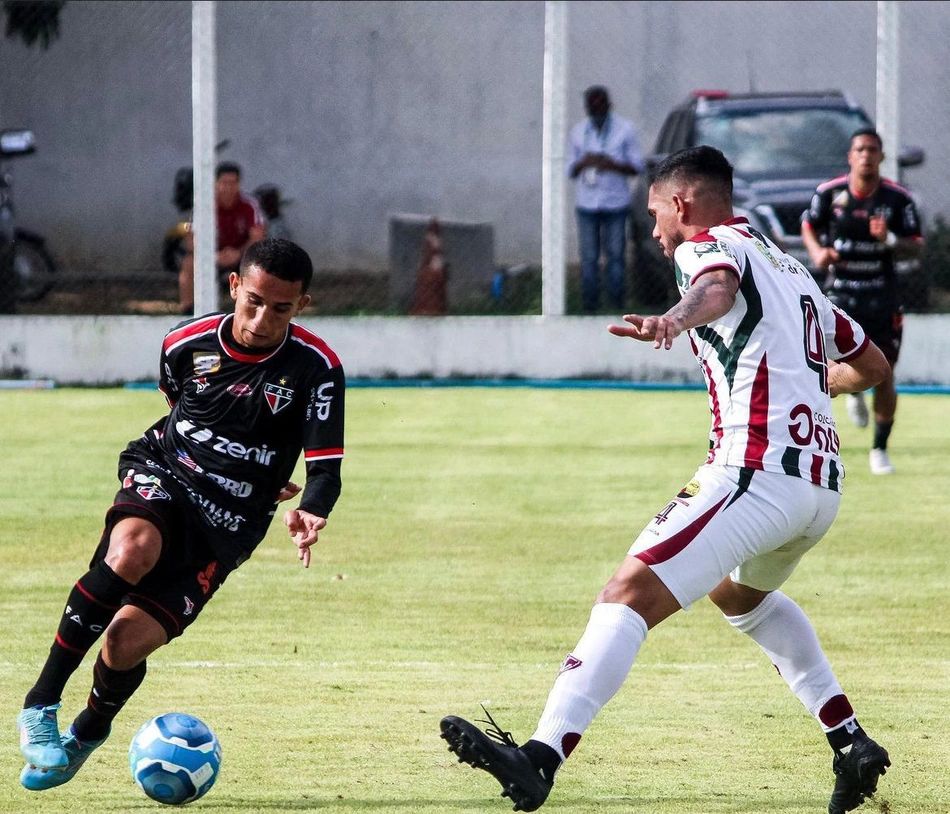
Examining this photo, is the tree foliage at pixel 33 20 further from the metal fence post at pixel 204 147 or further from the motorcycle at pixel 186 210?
the motorcycle at pixel 186 210

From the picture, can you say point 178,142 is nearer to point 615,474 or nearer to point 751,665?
point 615,474

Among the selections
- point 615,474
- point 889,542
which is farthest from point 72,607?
point 615,474

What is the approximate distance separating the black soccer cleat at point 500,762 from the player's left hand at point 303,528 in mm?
821

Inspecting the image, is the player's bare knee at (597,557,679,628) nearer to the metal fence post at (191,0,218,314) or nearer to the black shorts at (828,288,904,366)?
the black shorts at (828,288,904,366)

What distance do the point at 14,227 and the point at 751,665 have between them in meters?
12.4

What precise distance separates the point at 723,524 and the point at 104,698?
1.87 meters

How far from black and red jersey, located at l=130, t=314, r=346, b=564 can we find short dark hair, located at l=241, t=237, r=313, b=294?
0.22m

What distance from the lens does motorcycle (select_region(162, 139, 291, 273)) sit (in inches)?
677

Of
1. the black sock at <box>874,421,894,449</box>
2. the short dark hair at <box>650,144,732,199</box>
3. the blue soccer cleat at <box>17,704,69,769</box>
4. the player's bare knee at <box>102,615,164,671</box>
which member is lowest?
the black sock at <box>874,421,894,449</box>

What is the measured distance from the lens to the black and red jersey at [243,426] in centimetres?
516

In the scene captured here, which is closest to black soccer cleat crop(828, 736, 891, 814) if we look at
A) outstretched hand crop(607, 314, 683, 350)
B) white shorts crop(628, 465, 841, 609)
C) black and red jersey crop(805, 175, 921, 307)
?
white shorts crop(628, 465, 841, 609)

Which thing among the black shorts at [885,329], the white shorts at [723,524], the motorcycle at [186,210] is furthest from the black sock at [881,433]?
the motorcycle at [186,210]

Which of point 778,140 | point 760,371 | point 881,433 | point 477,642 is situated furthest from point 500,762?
point 778,140

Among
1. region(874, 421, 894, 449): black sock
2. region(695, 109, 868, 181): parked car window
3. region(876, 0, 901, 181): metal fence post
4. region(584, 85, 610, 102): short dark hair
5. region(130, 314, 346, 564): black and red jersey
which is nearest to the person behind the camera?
region(130, 314, 346, 564): black and red jersey
